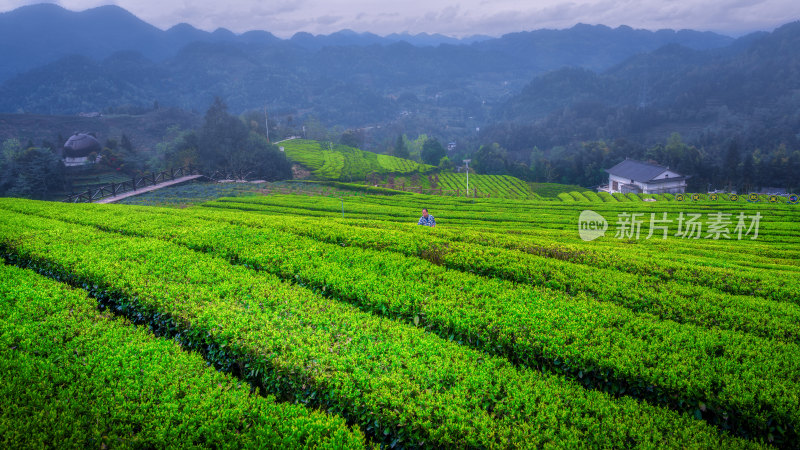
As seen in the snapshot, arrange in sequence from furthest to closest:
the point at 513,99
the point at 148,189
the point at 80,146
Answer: the point at 513,99
the point at 80,146
the point at 148,189

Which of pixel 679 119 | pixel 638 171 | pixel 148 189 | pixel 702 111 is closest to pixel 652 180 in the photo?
pixel 638 171

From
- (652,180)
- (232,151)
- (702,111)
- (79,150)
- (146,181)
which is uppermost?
(702,111)

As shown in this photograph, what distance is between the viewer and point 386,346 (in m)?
5.58

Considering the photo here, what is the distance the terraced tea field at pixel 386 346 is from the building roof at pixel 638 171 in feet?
189

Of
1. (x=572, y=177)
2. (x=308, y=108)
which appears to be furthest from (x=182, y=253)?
(x=308, y=108)

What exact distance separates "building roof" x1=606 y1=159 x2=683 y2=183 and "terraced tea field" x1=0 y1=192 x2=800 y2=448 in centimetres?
5766

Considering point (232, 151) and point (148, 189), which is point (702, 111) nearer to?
point (232, 151)

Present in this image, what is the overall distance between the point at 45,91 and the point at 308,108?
8456 centimetres

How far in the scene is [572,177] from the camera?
74500mm

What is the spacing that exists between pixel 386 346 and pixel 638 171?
66915mm

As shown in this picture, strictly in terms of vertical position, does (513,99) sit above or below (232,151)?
above

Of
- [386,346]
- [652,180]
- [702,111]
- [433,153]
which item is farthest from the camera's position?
[702,111]

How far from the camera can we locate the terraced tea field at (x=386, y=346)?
4.34 metres

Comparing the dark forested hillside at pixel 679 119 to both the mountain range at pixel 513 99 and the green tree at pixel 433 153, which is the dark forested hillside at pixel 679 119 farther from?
the green tree at pixel 433 153
